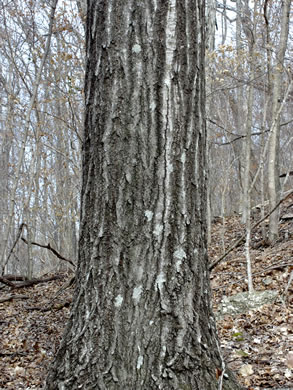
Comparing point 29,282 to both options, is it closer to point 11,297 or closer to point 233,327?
point 11,297

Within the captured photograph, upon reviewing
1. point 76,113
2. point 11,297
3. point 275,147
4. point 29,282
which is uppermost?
point 76,113

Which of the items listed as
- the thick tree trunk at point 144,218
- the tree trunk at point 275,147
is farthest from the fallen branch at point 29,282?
the thick tree trunk at point 144,218

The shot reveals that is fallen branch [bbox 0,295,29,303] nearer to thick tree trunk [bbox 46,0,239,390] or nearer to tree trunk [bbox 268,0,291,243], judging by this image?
thick tree trunk [bbox 46,0,239,390]

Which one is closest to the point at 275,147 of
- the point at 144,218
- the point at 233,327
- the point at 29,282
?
the point at 233,327

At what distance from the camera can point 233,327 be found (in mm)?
3807

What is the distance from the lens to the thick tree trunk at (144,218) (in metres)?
1.76

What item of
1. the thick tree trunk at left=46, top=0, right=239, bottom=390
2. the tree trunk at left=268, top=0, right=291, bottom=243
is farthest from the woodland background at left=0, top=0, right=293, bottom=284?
the thick tree trunk at left=46, top=0, right=239, bottom=390

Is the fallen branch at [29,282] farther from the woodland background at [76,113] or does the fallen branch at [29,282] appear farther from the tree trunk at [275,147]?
the tree trunk at [275,147]

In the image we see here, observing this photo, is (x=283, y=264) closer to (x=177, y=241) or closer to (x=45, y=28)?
(x=177, y=241)

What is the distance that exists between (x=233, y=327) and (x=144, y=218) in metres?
2.50

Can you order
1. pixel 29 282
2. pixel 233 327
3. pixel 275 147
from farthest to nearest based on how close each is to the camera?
pixel 29 282
pixel 275 147
pixel 233 327

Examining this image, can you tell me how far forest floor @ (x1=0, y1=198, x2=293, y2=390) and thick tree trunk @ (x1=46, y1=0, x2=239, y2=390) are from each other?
88 centimetres

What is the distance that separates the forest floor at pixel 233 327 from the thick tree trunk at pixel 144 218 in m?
0.88

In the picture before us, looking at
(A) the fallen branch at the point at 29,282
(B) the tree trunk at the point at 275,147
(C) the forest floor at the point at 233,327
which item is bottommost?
(C) the forest floor at the point at 233,327
